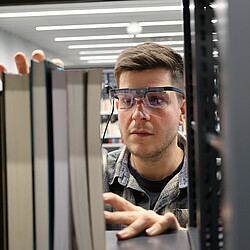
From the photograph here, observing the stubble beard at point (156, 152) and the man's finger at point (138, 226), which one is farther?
the stubble beard at point (156, 152)

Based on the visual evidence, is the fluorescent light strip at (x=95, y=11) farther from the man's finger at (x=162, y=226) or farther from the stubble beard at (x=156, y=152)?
the man's finger at (x=162, y=226)

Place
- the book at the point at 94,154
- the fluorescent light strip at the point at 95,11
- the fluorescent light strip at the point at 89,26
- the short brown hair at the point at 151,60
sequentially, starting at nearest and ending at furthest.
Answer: the book at the point at 94,154, the short brown hair at the point at 151,60, the fluorescent light strip at the point at 95,11, the fluorescent light strip at the point at 89,26

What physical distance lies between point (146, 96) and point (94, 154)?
0.85 m

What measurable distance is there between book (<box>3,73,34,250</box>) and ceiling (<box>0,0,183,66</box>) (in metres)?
4.01

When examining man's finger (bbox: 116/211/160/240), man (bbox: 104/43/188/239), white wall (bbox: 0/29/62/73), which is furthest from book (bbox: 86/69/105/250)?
white wall (bbox: 0/29/62/73)

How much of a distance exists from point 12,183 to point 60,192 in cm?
7

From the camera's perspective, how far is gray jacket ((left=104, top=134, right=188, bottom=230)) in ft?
4.93

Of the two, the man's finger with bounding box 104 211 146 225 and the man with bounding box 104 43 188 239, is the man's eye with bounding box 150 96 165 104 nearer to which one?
the man with bounding box 104 43 188 239

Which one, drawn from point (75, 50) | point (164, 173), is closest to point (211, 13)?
point (164, 173)

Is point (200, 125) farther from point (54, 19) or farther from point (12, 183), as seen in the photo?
point (54, 19)

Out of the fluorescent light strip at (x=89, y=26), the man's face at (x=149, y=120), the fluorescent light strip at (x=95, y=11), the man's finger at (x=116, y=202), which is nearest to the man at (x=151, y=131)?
the man's face at (x=149, y=120)

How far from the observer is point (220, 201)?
478mm

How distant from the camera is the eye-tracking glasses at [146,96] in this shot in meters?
1.32

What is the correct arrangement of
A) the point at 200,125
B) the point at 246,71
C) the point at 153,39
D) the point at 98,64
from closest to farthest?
the point at 246,71 → the point at 200,125 → the point at 153,39 → the point at 98,64
